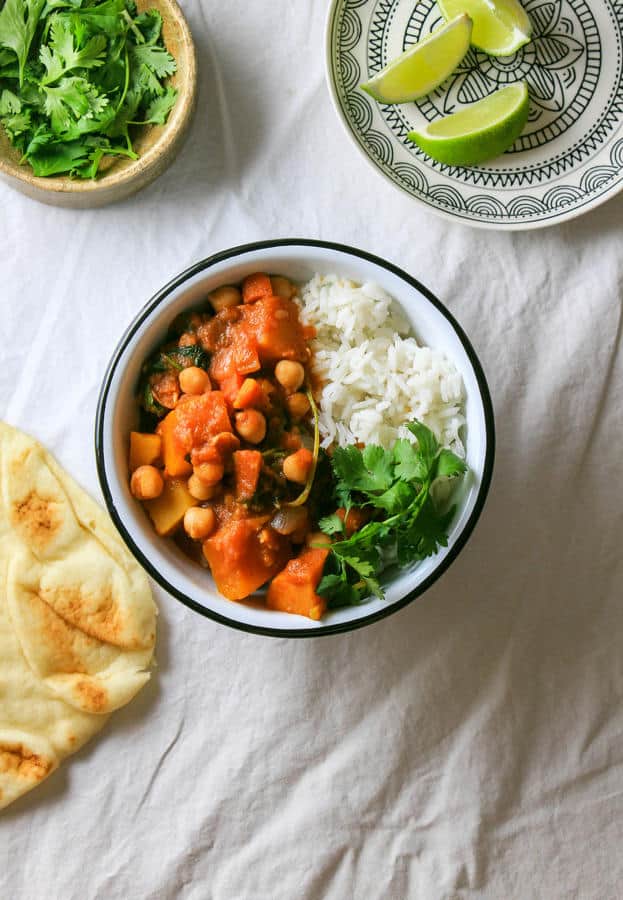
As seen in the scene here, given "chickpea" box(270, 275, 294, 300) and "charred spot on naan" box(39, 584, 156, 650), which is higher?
"chickpea" box(270, 275, 294, 300)

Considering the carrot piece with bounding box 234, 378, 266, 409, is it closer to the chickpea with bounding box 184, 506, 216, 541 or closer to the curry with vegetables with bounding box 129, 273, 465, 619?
the curry with vegetables with bounding box 129, 273, 465, 619

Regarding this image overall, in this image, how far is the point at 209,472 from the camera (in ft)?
5.99

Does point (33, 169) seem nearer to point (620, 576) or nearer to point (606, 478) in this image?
point (606, 478)

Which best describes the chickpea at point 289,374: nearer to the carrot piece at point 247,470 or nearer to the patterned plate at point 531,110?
the carrot piece at point 247,470

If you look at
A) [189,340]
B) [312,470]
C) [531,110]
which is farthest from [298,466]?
[531,110]

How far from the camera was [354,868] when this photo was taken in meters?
2.38

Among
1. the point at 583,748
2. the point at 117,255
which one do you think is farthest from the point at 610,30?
the point at 583,748

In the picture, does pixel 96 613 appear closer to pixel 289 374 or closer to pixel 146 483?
pixel 146 483

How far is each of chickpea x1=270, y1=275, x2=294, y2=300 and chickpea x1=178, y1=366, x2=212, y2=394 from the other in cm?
27

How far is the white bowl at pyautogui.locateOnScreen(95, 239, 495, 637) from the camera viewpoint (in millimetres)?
1826

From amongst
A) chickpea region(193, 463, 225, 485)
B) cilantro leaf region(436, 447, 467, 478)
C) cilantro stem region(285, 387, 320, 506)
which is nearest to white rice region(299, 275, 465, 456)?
cilantro stem region(285, 387, 320, 506)

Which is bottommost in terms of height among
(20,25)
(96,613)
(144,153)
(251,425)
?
(96,613)

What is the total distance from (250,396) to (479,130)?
90cm

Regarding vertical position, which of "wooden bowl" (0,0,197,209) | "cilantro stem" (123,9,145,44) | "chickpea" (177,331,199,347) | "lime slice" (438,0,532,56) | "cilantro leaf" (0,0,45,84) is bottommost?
"chickpea" (177,331,199,347)
